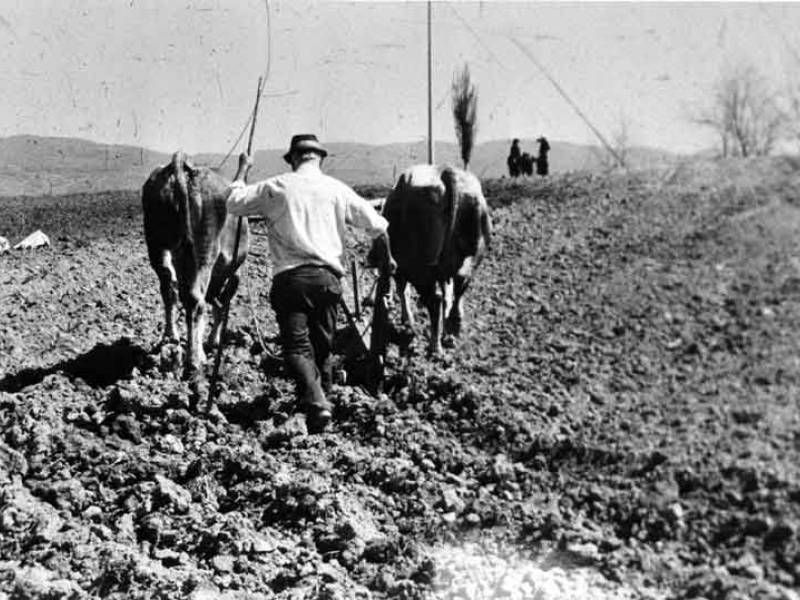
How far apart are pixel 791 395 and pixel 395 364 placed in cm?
265

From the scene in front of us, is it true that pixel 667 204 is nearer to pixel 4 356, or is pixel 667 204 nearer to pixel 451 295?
pixel 451 295

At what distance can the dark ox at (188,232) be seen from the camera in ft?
22.5

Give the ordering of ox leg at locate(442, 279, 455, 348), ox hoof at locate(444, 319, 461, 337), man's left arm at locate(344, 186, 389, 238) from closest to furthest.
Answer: man's left arm at locate(344, 186, 389, 238) → ox leg at locate(442, 279, 455, 348) → ox hoof at locate(444, 319, 461, 337)

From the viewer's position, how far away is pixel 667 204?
27.6ft

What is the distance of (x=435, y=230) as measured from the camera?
22.6 feet

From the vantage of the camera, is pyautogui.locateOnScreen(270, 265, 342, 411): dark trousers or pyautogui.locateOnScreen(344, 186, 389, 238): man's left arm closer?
pyautogui.locateOnScreen(270, 265, 342, 411): dark trousers

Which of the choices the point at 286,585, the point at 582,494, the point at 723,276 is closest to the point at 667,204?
the point at 723,276

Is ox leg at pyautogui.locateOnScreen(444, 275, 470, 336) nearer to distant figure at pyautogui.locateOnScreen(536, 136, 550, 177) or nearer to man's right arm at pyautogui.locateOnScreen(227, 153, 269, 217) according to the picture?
man's right arm at pyautogui.locateOnScreen(227, 153, 269, 217)

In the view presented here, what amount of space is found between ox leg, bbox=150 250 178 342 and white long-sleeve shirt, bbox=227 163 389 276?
159 cm

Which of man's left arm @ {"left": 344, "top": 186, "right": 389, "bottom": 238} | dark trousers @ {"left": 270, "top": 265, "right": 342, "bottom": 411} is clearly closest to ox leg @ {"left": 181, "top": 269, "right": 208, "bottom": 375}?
dark trousers @ {"left": 270, "top": 265, "right": 342, "bottom": 411}

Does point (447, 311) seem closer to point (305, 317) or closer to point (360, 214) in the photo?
point (360, 214)

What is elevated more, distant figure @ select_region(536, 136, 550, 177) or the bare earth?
distant figure @ select_region(536, 136, 550, 177)

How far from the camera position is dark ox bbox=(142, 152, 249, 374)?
6.84 m

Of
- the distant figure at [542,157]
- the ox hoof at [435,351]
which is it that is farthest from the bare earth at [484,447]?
the distant figure at [542,157]
